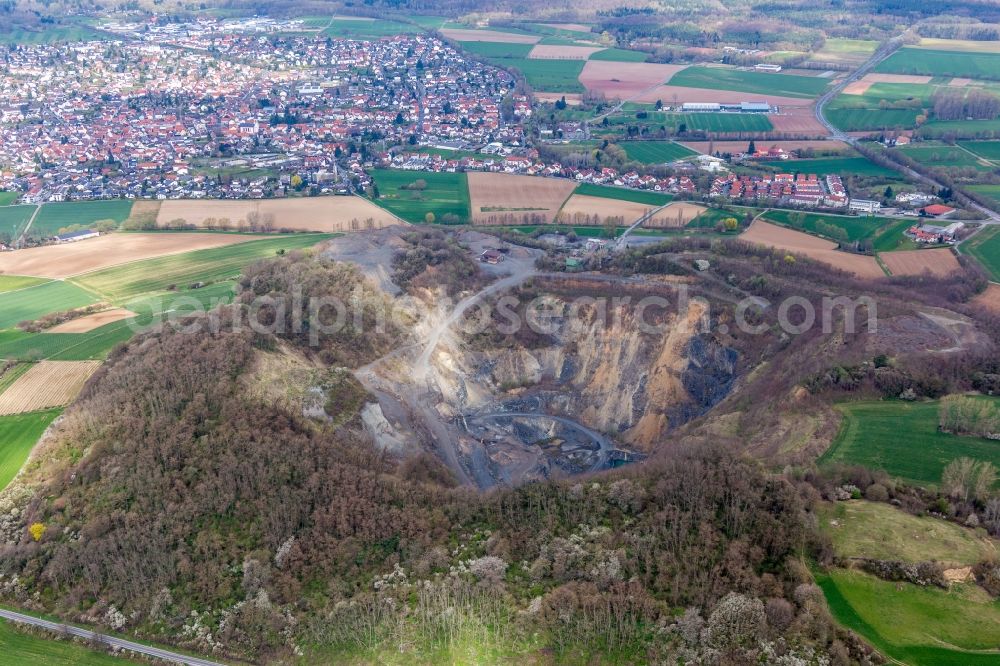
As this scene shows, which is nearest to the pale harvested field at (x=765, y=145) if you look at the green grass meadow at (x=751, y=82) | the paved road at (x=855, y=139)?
the paved road at (x=855, y=139)

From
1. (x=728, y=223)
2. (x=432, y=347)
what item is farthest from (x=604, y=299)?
(x=728, y=223)

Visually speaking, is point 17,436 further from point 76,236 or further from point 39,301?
point 76,236

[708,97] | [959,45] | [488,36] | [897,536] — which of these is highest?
[959,45]

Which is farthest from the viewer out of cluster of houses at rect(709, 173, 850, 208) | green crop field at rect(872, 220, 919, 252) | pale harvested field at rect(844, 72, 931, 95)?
pale harvested field at rect(844, 72, 931, 95)

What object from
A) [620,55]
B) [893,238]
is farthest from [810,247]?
[620,55]

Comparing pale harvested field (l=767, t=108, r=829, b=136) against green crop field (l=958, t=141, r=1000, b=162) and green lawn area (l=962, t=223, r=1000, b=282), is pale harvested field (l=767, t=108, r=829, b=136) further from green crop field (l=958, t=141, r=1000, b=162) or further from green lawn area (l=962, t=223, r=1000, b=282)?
green lawn area (l=962, t=223, r=1000, b=282)

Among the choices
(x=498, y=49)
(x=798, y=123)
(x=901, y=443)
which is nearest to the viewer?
(x=901, y=443)

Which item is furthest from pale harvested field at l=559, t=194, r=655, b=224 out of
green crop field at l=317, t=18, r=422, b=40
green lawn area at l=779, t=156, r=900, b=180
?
green crop field at l=317, t=18, r=422, b=40

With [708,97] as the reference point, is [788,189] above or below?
below
